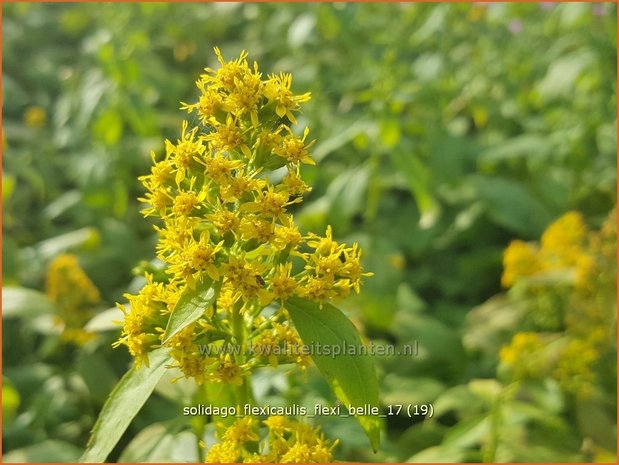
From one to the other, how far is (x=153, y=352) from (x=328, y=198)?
198 centimetres

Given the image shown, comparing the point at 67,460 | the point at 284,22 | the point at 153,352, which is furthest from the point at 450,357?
the point at 284,22

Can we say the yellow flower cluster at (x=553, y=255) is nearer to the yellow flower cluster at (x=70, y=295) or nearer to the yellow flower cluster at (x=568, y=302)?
the yellow flower cluster at (x=568, y=302)

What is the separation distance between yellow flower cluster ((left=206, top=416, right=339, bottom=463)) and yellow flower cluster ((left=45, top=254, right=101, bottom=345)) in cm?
176

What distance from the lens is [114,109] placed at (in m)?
3.93

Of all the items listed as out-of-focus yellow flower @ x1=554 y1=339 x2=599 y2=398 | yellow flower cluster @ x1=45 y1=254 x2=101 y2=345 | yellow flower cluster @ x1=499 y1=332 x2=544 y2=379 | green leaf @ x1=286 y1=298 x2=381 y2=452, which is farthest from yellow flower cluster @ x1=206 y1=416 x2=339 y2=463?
yellow flower cluster @ x1=45 y1=254 x2=101 y2=345

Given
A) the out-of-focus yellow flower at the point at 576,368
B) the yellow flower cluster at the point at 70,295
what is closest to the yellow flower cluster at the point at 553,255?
the out-of-focus yellow flower at the point at 576,368

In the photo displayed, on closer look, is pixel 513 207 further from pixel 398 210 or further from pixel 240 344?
pixel 240 344

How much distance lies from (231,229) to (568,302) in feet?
7.05

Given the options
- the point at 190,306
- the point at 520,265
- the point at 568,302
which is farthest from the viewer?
the point at 520,265

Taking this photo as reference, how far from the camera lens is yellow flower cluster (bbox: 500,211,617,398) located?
109 inches

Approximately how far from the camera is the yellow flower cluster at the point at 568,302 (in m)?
2.77

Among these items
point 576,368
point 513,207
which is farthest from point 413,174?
point 576,368

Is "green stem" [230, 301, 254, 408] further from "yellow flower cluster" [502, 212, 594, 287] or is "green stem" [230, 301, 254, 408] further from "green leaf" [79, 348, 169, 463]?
"yellow flower cluster" [502, 212, 594, 287]

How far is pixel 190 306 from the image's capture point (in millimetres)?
1266
